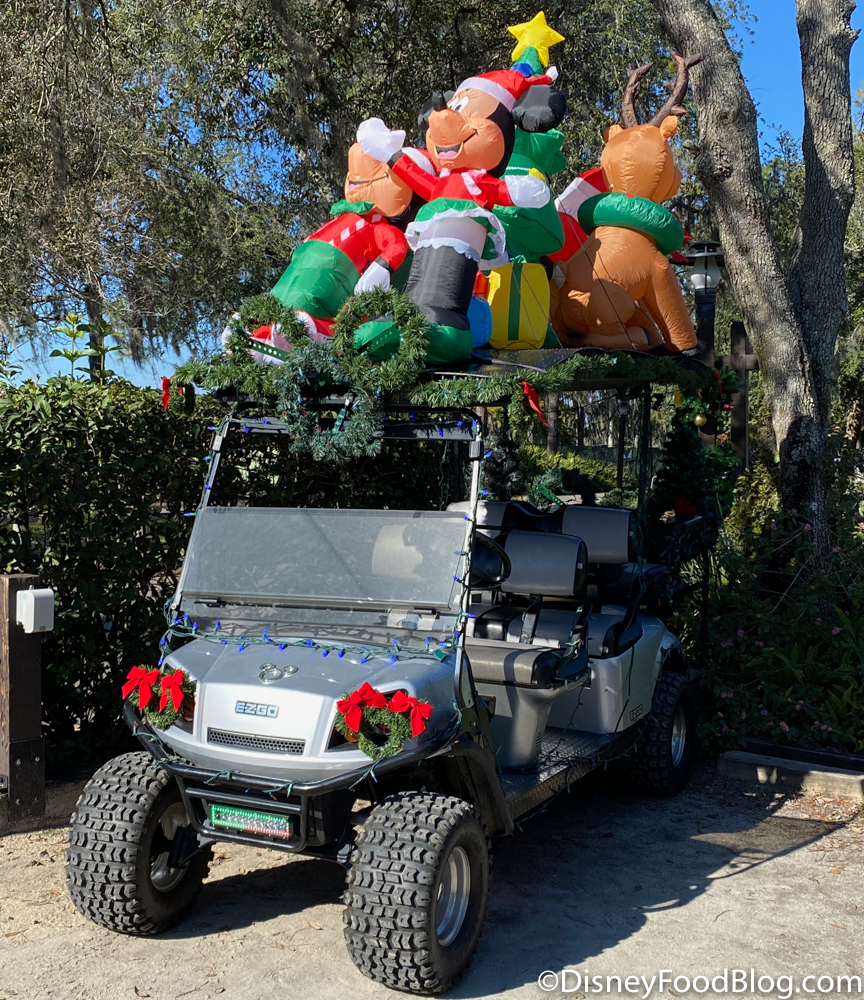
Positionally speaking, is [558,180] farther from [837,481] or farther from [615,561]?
[615,561]

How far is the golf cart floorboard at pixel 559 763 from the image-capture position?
159 inches

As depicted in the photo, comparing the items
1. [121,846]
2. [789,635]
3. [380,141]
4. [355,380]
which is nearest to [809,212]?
[789,635]

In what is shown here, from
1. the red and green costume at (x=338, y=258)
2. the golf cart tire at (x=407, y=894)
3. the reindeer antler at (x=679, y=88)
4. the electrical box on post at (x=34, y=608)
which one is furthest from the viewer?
the reindeer antler at (x=679, y=88)

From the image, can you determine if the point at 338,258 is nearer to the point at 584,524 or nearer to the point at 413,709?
the point at 584,524

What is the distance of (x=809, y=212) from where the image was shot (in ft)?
23.7

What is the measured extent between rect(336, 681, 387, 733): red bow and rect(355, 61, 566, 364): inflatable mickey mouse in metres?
1.89

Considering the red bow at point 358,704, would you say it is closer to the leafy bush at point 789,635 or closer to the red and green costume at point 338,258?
the red and green costume at point 338,258

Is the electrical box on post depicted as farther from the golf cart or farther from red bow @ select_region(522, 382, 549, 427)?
red bow @ select_region(522, 382, 549, 427)

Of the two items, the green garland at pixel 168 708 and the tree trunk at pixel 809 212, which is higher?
the tree trunk at pixel 809 212

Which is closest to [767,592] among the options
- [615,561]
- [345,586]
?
[615,561]

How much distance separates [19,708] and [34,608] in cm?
51

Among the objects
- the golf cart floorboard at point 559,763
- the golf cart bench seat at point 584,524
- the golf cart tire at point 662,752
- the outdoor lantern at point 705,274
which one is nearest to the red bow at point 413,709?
the golf cart floorboard at point 559,763

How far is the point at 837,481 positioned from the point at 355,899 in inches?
190

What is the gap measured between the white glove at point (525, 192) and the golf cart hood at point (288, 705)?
3245 millimetres
